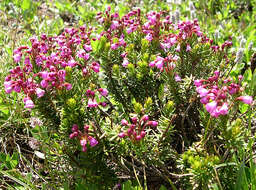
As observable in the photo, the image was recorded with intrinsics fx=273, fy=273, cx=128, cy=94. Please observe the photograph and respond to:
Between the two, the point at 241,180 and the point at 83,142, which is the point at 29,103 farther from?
the point at 241,180

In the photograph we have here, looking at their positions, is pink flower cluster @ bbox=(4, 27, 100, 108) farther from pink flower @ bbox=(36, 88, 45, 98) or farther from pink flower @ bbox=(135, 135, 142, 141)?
pink flower @ bbox=(135, 135, 142, 141)

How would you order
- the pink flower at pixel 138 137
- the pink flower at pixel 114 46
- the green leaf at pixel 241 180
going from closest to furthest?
the pink flower at pixel 138 137 < the green leaf at pixel 241 180 < the pink flower at pixel 114 46

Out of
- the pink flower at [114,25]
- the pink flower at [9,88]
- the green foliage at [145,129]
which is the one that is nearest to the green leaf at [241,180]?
the green foliage at [145,129]

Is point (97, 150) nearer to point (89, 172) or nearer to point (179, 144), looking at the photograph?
point (89, 172)

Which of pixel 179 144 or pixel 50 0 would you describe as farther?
pixel 50 0

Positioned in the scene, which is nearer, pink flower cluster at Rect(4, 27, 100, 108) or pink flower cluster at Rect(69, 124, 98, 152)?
pink flower cluster at Rect(69, 124, 98, 152)

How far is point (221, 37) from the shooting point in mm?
4703

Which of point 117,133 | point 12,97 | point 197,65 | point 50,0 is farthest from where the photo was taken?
point 50,0

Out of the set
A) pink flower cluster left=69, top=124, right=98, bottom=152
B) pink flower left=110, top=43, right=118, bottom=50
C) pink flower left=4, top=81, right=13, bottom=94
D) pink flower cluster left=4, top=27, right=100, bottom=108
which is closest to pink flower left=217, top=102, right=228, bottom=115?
pink flower cluster left=69, top=124, right=98, bottom=152

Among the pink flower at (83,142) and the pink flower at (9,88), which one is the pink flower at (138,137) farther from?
the pink flower at (9,88)

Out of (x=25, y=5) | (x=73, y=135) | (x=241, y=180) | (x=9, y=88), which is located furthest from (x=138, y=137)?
(x=25, y=5)

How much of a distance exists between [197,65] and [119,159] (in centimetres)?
142

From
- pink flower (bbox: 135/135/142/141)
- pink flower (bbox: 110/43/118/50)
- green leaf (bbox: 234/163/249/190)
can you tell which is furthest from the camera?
pink flower (bbox: 110/43/118/50)

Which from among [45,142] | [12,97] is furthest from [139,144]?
[12,97]
